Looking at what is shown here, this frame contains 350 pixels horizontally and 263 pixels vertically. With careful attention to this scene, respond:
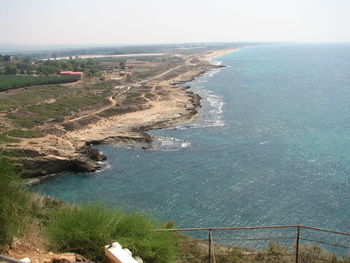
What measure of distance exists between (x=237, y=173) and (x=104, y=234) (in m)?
26.7

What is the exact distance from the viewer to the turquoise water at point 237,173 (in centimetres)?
2777

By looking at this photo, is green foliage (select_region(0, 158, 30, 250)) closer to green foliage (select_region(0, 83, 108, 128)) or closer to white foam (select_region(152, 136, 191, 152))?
white foam (select_region(152, 136, 191, 152))

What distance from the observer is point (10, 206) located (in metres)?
8.96

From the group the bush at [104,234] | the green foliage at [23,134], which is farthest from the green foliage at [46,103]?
the bush at [104,234]

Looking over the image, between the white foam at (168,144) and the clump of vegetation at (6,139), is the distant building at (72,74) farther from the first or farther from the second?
the clump of vegetation at (6,139)

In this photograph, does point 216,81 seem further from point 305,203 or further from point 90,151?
point 305,203

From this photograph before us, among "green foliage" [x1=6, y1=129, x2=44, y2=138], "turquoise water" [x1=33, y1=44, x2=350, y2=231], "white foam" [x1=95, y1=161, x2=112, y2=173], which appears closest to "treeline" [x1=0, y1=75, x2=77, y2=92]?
"green foliage" [x1=6, y1=129, x2=44, y2=138]

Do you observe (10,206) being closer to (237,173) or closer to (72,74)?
(237,173)

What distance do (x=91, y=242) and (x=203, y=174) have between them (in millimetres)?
26215

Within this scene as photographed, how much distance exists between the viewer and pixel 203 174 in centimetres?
3494

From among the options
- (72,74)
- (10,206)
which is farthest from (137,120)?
(72,74)

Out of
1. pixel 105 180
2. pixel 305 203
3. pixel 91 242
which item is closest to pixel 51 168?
pixel 105 180

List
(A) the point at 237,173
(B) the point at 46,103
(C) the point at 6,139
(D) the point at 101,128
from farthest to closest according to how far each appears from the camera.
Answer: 1. (B) the point at 46,103
2. (D) the point at 101,128
3. (C) the point at 6,139
4. (A) the point at 237,173

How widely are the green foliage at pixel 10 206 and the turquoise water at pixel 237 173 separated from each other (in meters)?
17.2
